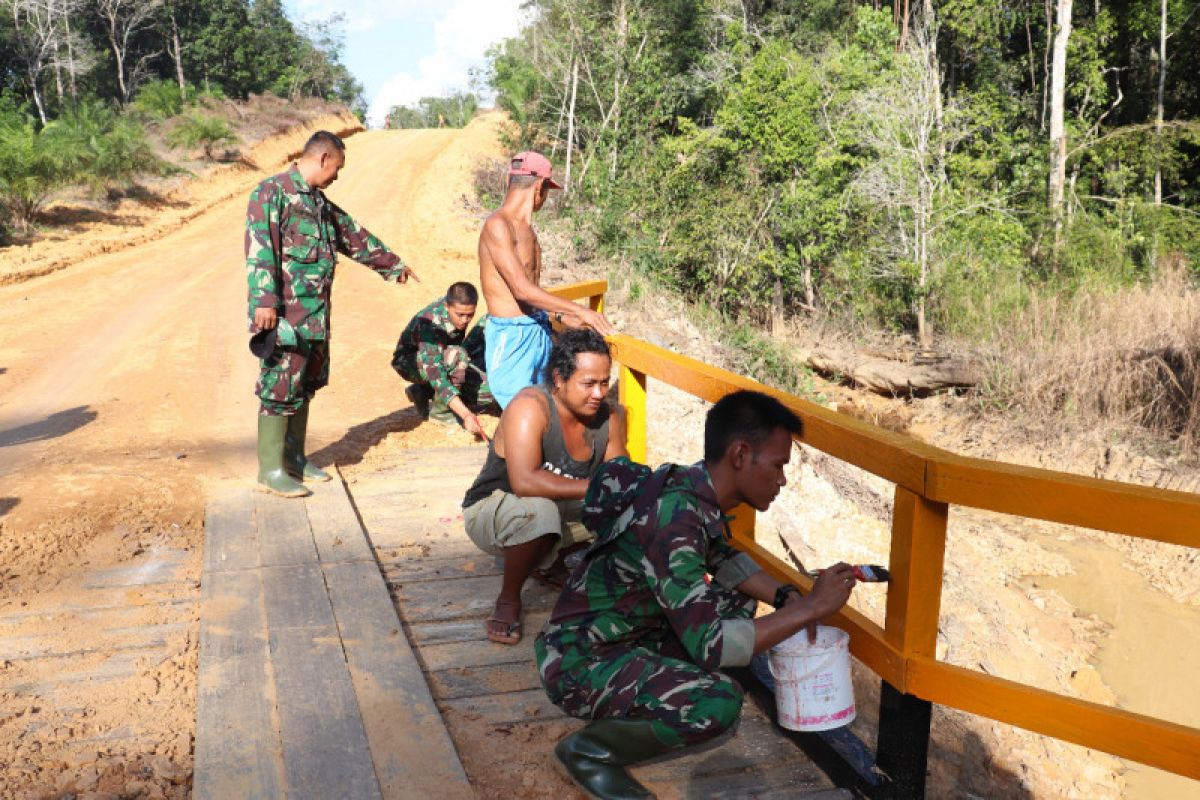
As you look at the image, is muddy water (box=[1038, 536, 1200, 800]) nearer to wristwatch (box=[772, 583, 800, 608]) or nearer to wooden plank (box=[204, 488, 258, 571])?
wristwatch (box=[772, 583, 800, 608])

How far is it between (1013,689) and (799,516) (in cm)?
493

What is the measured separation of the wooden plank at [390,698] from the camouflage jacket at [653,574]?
450 mm

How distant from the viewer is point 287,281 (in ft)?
16.5

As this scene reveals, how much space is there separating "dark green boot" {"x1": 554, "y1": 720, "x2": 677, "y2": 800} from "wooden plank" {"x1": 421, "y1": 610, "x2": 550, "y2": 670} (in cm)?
80

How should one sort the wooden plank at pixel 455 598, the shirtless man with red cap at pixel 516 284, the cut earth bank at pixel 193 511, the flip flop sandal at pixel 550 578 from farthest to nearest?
the shirtless man with red cap at pixel 516 284 < the flip flop sandal at pixel 550 578 < the wooden plank at pixel 455 598 < the cut earth bank at pixel 193 511

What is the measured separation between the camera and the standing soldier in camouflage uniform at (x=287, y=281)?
490 centimetres

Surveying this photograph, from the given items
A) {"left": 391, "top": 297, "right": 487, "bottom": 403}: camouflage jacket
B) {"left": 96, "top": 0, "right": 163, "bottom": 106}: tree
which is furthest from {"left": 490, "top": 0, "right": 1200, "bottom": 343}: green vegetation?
{"left": 96, "top": 0, "right": 163, "bottom": 106}: tree

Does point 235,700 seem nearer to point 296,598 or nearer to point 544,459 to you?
point 296,598

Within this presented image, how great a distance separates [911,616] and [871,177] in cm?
1300

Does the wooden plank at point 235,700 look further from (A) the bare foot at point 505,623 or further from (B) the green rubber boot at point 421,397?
(B) the green rubber boot at point 421,397

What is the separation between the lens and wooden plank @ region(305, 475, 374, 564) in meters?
4.24

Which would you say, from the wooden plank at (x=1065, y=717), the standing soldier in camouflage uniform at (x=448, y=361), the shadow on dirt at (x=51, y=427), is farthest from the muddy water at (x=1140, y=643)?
the shadow on dirt at (x=51, y=427)

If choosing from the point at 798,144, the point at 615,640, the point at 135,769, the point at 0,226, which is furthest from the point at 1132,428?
the point at 0,226

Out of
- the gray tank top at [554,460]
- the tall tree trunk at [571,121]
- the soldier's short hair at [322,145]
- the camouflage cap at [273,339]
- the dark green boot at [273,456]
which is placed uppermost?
the tall tree trunk at [571,121]
